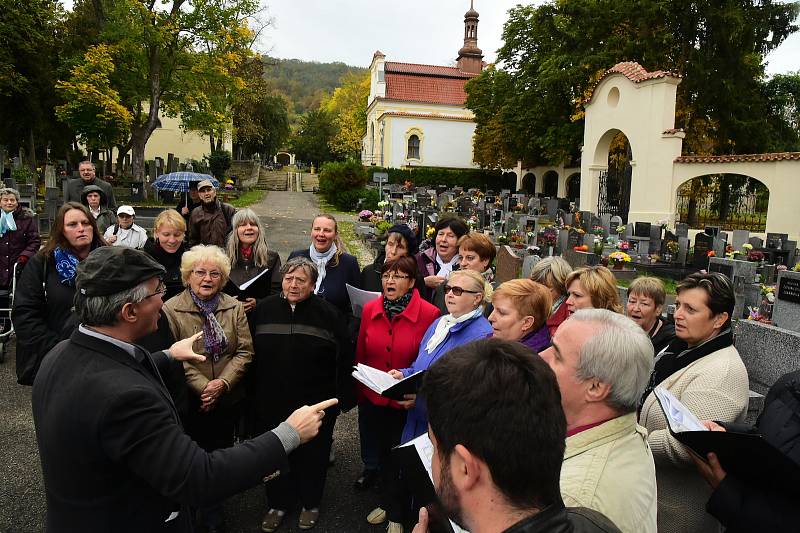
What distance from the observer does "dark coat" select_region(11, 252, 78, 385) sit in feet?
12.3

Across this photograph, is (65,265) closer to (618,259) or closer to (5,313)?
(5,313)

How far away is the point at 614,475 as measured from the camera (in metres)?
1.58

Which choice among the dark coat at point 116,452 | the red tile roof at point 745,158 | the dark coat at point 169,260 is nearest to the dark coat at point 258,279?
the dark coat at point 169,260

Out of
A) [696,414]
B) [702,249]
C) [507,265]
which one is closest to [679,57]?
[702,249]

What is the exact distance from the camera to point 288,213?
26.0m

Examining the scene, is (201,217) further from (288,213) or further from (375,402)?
(288,213)

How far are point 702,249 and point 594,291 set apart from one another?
10.3m

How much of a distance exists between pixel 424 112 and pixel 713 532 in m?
48.4

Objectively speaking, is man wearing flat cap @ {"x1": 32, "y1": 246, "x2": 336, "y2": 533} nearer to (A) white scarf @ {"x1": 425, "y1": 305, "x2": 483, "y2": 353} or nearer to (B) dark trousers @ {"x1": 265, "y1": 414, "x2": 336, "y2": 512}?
(A) white scarf @ {"x1": 425, "y1": 305, "x2": 483, "y2": 353}

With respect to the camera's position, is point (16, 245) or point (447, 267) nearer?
point (447, 267)

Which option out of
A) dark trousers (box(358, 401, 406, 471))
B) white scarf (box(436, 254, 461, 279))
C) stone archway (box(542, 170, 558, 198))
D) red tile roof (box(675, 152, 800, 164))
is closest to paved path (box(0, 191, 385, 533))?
dark trousers (box(358, 401, 406, 471))

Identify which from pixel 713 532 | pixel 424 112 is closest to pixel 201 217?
pixel 713 532

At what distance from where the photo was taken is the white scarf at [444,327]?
3309mm

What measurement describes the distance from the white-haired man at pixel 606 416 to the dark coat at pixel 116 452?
1020mm
